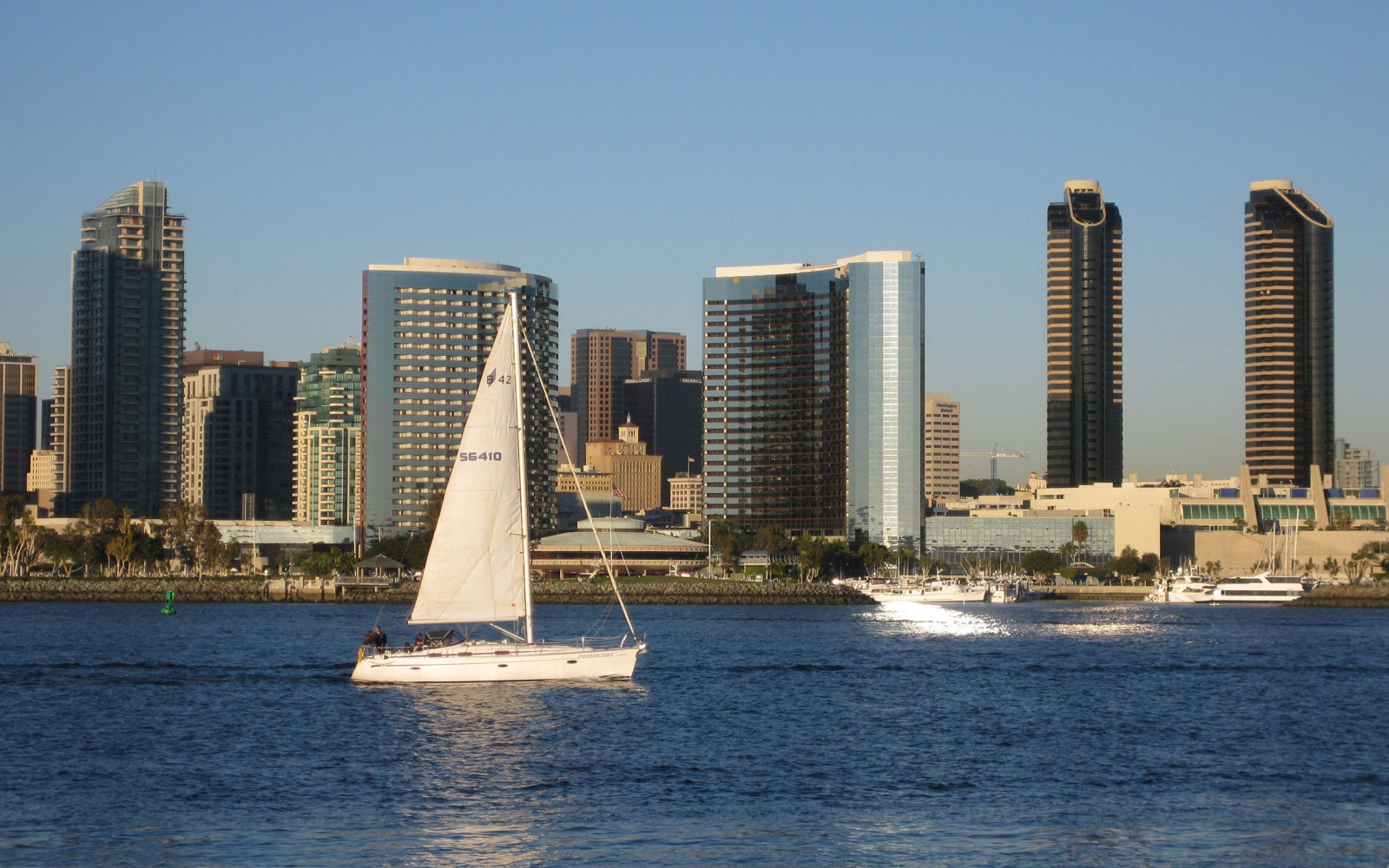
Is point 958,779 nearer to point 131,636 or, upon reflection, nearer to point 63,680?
point 63,680

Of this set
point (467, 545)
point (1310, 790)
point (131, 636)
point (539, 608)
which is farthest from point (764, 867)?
point (539, 608)

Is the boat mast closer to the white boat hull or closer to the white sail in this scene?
the white sail

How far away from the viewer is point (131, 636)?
129m

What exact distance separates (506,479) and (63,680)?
2985cm

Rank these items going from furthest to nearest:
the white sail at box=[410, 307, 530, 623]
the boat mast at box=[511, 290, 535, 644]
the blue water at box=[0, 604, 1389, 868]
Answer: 1. the white sail at box=[410, 307, 530, 623]
2. the boat mast at box=[511, 290, 535, 644]
3. the blue water at box=[0, 604, 1389, 868]

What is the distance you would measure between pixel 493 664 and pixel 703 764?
60.4ft

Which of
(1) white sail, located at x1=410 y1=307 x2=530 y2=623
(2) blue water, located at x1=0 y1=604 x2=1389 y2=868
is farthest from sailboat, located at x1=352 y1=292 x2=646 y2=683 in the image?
(2) blue water, located at x1=0 y1=604 x2=1389 y2=868

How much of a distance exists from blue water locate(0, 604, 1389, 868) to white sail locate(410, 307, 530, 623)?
426 cm

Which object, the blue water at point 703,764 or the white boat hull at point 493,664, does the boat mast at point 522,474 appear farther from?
the blue water at point 703,764

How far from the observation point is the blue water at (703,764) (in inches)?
1797

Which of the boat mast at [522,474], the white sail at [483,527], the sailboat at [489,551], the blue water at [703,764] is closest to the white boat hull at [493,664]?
the sailboat at [489,551]

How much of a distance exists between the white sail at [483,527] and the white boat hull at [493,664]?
1715 mm

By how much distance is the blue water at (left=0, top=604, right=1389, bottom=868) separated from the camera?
4566 centimetres

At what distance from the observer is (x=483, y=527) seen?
76750mm
